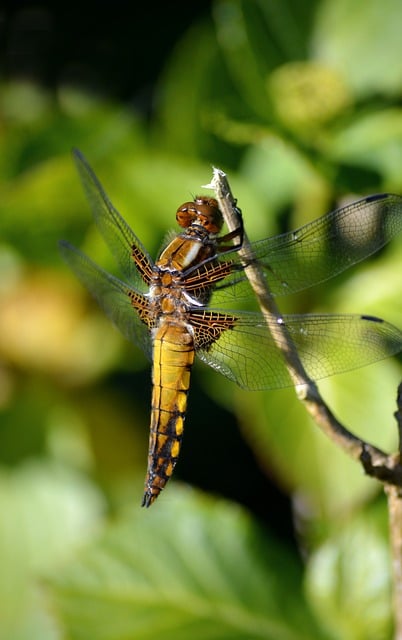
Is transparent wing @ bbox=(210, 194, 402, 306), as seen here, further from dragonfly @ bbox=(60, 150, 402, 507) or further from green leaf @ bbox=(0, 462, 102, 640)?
green leaf @ bbox=(0, 462, 102, 640)

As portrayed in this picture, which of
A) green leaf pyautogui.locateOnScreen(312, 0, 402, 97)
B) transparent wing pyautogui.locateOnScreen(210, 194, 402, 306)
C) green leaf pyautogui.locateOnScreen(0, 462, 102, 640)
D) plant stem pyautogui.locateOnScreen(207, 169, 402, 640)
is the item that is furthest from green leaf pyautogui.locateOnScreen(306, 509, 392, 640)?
green leaf pyautogui.locateOnScreen(312, 0, 402, 97)

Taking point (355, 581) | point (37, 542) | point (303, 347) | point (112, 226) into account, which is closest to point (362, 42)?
point (112, 226)

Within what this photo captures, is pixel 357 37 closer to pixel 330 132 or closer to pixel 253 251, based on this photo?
pixel 330 132

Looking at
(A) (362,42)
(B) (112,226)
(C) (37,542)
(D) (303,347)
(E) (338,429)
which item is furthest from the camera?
(C) (37,542)

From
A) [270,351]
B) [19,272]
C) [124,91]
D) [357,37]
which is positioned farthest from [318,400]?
[124,91]

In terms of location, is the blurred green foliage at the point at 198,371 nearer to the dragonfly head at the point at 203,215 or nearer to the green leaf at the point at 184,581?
the green leaf at the point at 184,581

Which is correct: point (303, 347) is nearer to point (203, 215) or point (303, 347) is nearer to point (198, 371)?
point (203, 215)
